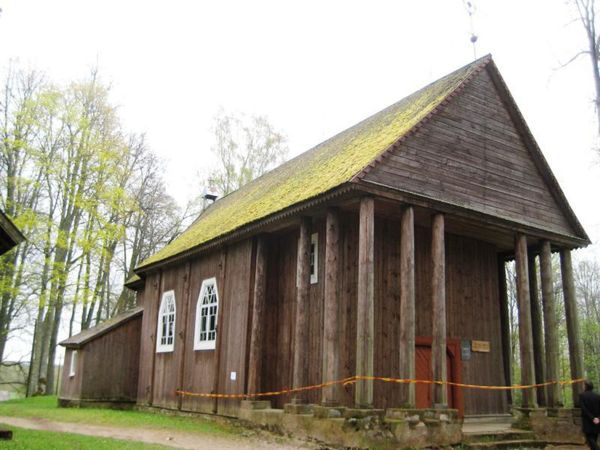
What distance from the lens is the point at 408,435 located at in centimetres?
1105

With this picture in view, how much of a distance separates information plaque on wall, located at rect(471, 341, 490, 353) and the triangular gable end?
3507mm

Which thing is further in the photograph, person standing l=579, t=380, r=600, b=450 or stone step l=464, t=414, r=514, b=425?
stone step l=464, t=414, r=514, b=425

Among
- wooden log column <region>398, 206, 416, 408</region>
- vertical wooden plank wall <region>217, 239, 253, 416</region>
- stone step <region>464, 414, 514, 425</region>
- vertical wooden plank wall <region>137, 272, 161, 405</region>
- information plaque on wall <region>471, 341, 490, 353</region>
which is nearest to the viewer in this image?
wooden log column <region>398, 206, 416, 408</region>

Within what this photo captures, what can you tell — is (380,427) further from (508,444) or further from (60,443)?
(60,443)

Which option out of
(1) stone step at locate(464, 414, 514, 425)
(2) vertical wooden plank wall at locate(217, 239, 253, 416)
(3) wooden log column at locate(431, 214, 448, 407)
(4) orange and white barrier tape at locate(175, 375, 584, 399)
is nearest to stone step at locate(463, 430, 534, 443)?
(3) wooden log column at locate(431, 214, 448, 407)

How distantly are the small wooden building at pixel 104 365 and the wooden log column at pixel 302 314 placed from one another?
12.1m

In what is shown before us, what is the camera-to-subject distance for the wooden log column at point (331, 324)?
→ 12.1 m

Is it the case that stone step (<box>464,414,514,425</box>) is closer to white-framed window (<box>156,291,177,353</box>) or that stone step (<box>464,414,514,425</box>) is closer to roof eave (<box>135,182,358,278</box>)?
roof eave (<box>135,182,358,278</box>)

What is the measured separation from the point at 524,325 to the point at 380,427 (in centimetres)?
552

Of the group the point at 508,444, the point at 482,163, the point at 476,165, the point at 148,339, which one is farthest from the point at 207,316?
the point at 508,444

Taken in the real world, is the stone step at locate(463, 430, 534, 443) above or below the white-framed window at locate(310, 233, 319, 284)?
below

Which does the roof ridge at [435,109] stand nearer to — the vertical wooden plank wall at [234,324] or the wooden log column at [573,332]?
the vertical wooden plank wall at [234,324]

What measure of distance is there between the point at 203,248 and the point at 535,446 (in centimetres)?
1101

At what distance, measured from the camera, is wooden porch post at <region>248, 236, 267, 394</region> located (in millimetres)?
15500
